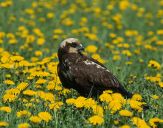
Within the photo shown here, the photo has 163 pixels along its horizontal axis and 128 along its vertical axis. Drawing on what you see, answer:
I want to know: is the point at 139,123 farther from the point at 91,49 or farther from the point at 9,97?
the point at 91,49

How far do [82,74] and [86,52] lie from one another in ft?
11.8

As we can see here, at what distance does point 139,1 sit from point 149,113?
34.7ft

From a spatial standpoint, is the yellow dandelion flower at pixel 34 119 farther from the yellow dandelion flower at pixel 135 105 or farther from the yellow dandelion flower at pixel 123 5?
the yellow dandelion flower at pixel 123 5

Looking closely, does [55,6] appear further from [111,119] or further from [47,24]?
[111,119]

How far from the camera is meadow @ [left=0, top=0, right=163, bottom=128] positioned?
17.6 feet

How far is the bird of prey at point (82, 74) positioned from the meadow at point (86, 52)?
0.53 feet

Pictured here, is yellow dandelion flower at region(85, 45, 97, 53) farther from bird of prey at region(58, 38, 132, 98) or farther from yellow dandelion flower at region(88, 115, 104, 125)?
yellow dandelion flower at region(88, 115, 104, 125)

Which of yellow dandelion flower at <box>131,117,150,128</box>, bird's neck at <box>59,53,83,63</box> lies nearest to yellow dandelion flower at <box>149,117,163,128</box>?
yellow dandelion flower at <box>131,117,150,128</box>

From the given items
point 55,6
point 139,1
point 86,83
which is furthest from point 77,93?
point 139,1

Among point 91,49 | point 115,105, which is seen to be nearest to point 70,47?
point 115,105

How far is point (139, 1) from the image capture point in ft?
52.4

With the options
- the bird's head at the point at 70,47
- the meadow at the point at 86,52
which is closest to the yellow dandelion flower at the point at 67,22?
the meadow at the point at 86,52

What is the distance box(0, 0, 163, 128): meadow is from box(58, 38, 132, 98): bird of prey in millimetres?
162

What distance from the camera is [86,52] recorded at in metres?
9.77
